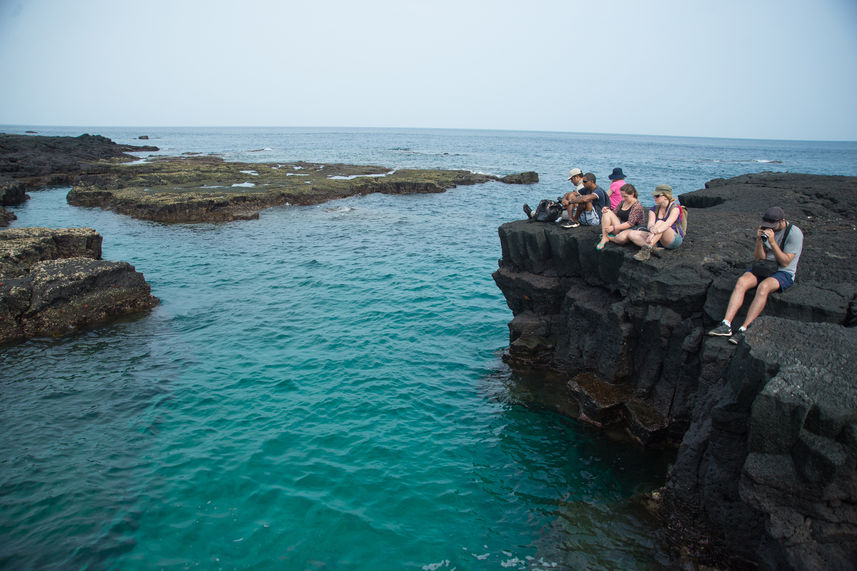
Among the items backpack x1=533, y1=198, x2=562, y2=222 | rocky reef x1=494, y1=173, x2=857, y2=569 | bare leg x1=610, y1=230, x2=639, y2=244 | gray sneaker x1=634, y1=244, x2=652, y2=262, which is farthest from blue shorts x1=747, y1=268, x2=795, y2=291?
backpack x1=533, y1=198, x2=562, y2=222

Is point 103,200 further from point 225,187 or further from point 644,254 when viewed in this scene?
point 644,254

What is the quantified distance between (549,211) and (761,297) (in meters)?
6.96

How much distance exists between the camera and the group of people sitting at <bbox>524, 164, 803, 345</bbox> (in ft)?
27.3

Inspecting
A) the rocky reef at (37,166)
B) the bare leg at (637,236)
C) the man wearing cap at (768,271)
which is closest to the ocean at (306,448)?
the man wearing cap at (768,271)

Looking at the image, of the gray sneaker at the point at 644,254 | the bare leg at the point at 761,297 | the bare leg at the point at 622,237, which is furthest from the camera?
the bare leg at the point at 622,237

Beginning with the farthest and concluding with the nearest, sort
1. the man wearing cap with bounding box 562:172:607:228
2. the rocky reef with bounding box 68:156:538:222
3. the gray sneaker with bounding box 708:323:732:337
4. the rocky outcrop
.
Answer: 1. the rocky reef with bounding box 68:156:538:222
2. the rocky outcrop
3. the man wearing cap with bounding box 562:172:607:228
4. the gray sneaker with bounding box 708:323:732:337

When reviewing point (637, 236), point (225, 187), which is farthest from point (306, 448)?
point (225, 187)

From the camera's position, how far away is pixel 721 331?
335 inches

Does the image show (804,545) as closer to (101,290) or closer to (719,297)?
(719,297)

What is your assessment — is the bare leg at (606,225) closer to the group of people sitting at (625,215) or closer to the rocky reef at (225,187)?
the group of people sitting at (625,215)

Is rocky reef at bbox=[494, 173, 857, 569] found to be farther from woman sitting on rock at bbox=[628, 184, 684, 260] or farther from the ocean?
the ocean

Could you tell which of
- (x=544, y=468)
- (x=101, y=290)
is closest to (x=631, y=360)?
(x=544, y=468)

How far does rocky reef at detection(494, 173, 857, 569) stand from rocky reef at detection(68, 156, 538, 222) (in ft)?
91.3

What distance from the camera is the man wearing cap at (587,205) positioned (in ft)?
43.0
